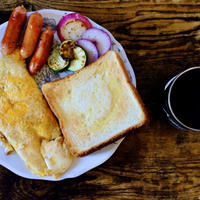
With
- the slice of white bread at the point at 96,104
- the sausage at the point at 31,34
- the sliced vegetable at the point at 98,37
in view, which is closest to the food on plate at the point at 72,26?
the sliced vegetable at the point at 98,37

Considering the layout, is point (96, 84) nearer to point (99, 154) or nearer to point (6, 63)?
point (99, 154)

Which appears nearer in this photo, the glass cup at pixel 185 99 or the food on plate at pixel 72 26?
the glass cup at pixel 185 99

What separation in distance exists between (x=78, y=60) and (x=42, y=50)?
0.31 meters

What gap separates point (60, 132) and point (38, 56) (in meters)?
0.67

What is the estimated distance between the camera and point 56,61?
2.02m

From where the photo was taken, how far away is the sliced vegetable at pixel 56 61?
200 cm

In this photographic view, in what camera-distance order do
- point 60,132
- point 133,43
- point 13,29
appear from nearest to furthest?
point 13,29
point 60,132
point 133,43

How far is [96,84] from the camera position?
200 cm

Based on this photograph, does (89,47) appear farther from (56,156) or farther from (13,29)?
(56,156)

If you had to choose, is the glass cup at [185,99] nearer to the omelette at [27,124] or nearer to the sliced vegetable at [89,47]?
the sliced vegetable at [89,47]

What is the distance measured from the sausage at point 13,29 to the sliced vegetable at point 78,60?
19.2 inches

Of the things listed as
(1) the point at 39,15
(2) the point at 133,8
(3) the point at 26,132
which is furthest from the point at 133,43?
(3) the point at 26,132

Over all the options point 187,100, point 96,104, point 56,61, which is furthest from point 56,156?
point 187,100

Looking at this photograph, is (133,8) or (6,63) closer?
(6,63)
